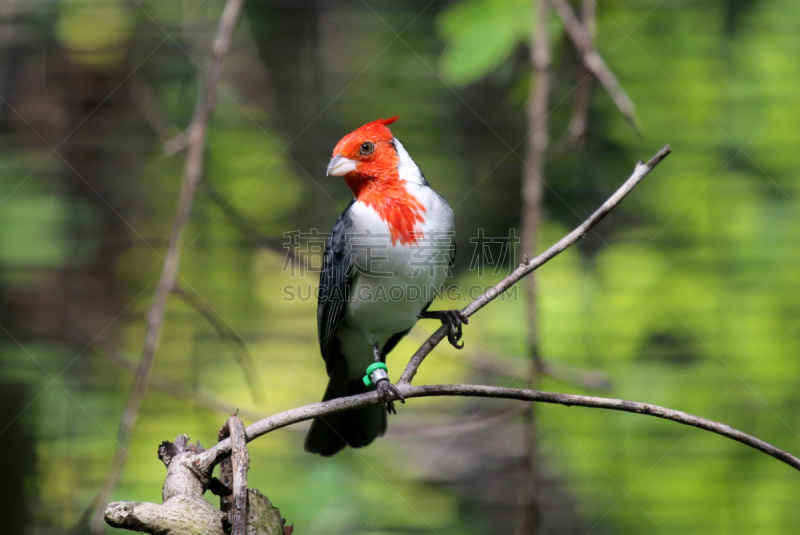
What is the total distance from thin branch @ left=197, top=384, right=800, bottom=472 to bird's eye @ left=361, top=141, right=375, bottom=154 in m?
1.01

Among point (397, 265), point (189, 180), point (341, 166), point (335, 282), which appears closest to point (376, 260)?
point (397, 265)

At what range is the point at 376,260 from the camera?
1836 millimetres

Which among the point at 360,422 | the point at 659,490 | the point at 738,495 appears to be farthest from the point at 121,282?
the point at 738,495

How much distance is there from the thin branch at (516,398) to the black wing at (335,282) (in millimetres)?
867

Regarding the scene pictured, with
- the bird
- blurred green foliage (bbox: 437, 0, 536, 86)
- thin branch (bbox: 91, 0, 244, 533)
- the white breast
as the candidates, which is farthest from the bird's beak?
blurred green foliage (bbox: 437, 0, 536, 86)

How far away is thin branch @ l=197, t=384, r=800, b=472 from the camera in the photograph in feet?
2.95

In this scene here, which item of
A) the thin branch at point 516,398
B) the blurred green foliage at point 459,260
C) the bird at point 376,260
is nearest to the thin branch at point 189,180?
the bird at point 376,260

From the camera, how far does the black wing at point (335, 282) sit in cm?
194

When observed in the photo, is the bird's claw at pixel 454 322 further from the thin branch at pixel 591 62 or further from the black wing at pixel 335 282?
the thin branch at pixel 591 62

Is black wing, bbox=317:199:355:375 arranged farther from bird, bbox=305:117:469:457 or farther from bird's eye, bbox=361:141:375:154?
bird's eye, bbox=361:141:375:154

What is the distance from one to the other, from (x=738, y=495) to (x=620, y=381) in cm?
71

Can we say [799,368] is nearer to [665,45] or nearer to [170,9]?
[665,45]

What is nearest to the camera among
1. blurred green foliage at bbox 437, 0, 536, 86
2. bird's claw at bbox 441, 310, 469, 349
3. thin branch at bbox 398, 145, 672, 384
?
thin branch at bbox 398, 145, 672, 384

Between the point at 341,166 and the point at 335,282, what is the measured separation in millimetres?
354
